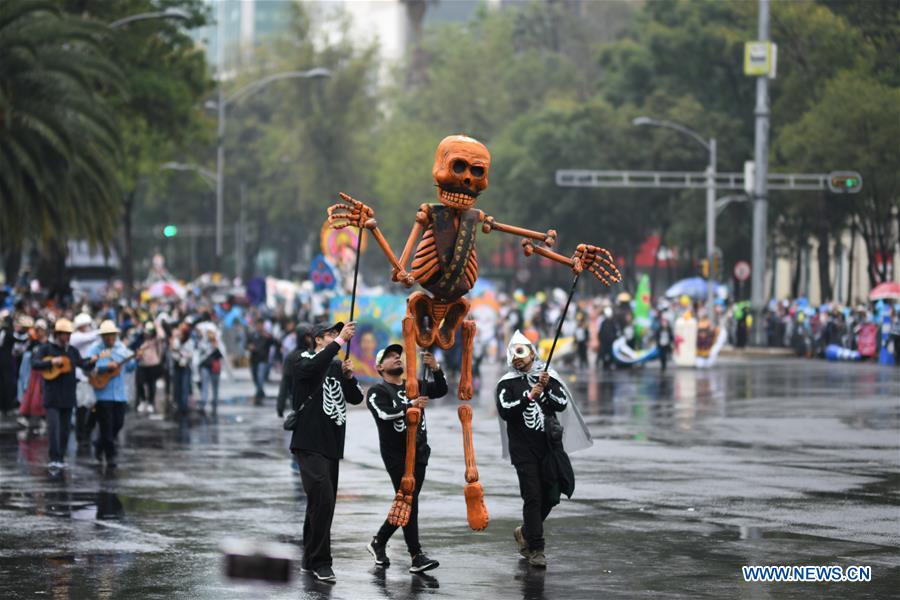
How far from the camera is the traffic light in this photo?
156 feet

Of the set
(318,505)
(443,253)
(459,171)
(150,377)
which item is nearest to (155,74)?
(150,377)

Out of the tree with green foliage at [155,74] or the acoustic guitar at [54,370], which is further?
the tree with green foliage at [155,74]

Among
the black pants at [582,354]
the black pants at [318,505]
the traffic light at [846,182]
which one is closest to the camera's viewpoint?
the black pants at [318,505]

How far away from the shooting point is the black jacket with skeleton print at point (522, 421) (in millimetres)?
12305

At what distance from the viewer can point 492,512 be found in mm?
14914

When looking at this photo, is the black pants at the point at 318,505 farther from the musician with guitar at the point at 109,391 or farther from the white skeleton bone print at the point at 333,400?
the musician with guitar at the point at 109,391

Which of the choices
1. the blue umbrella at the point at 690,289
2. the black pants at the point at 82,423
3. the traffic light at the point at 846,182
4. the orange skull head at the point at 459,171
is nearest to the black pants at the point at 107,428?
the black pants at the point at 82,423

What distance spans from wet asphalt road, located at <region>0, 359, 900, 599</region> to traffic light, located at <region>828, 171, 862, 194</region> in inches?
895

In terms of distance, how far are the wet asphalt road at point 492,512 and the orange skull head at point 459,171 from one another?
8.53 feet

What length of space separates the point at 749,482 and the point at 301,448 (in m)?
6.73

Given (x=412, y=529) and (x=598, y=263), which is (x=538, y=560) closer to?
(x=412, y=529)

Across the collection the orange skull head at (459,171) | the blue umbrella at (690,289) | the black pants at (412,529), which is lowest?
the black pants at (412,529)

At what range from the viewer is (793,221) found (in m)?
59.7

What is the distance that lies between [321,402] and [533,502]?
66.8 inches
